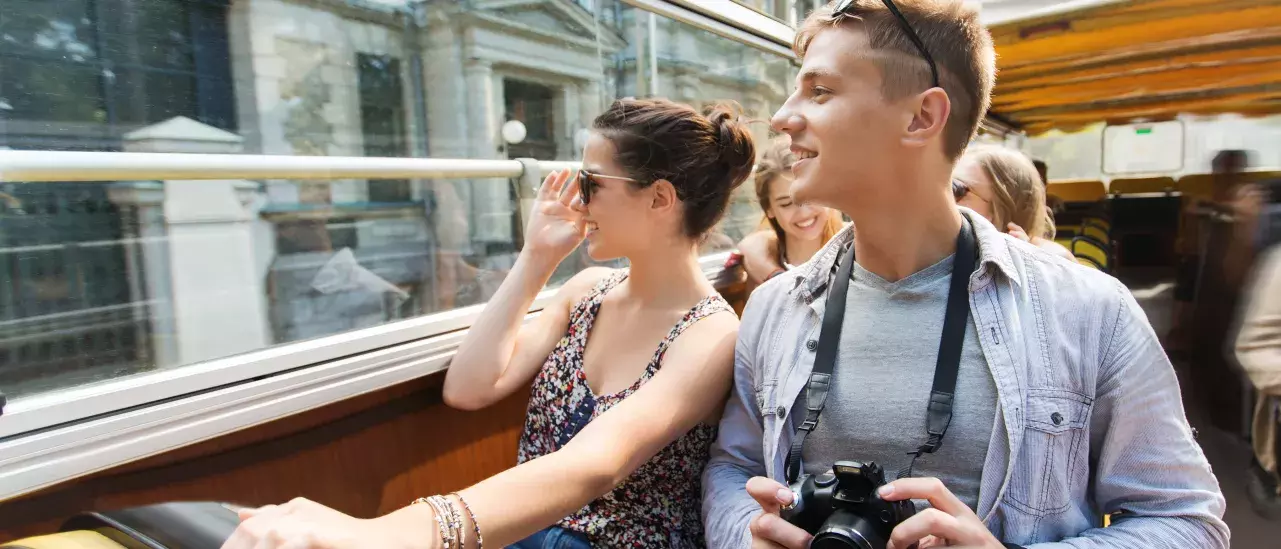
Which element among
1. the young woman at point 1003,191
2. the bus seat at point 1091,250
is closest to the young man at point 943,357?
the young woman at point 1003,191

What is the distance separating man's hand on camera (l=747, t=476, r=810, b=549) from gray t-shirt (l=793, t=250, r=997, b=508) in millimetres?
187

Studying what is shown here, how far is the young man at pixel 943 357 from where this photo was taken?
3.37 feet

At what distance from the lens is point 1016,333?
1085 millimetres

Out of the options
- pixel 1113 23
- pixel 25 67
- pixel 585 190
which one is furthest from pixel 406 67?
pixel 1113 23

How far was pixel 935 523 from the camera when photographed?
0.93m

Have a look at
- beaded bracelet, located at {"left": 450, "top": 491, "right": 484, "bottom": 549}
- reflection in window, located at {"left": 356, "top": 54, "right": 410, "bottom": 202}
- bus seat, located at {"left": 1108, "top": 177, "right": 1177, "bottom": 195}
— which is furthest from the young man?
bus seat, located at {"left": 1108, "top": 177, "right": 1177, "bottom": 195}

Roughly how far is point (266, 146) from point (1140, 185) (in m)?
7.48

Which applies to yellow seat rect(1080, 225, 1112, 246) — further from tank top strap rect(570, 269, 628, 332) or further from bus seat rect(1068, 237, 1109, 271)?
tank top strap rect(570, 269, 628, 332)

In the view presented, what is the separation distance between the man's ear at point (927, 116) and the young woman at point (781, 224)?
5.10ft

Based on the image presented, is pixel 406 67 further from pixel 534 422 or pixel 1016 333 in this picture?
pixel 1016 333

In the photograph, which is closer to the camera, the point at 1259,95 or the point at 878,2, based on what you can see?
the point at 878,2

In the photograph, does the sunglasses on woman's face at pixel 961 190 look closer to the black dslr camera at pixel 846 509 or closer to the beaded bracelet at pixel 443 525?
the black dslr camera at pixel 846 509

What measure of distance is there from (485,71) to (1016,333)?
2204 millimetres

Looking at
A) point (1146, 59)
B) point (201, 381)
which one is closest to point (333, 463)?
point (201, 381)
